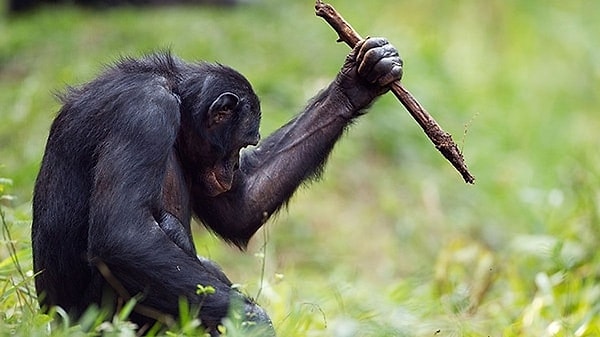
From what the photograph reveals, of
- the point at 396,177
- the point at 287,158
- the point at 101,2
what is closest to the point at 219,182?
the point at 287,158

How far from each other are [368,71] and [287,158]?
620mm

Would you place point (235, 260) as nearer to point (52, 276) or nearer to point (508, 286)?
point (508, 286)

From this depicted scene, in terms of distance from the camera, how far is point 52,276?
5.12 meters

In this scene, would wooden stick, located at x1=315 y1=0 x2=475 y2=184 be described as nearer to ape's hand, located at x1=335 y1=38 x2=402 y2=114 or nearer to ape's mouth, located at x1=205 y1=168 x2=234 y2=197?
ape's hand, located at x1=335 y1=38 x2=402 y2=114

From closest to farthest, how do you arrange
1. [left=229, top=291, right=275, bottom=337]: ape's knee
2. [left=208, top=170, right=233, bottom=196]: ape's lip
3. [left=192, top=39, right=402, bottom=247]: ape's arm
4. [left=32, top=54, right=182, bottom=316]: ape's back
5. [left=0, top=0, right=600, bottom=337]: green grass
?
[left=229, top=291, right=275, bottom=337]: ape's knee < [left=32, top=54, right=182, bottom=316]: ape's back < [left=208, top=170, right=233, bottom=196]: ape's lip < [left=192, top=39, right=402, bottom=247]: ape's arm < [left=0, top=0, right=600, bottom=337]: green grass

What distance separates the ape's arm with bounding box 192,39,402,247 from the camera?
574 cm

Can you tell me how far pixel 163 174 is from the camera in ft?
16.1

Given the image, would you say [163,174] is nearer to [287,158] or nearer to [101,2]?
[287,158]

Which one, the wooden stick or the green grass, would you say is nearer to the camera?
the wooden stick

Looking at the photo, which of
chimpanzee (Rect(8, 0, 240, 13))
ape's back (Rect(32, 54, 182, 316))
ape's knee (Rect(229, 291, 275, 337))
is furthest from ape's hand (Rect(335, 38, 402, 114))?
chimpanzee (Rect(8, 0, 240, 13))

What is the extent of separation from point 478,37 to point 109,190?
1080cm

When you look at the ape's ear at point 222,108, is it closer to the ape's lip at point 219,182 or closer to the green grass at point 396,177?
the ape's lip at point 219,182

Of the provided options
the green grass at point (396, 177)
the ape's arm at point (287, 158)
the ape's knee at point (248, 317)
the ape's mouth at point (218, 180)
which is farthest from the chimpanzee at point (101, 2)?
the ape's knee at point (248, 317)

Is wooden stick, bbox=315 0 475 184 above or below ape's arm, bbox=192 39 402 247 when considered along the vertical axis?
above
